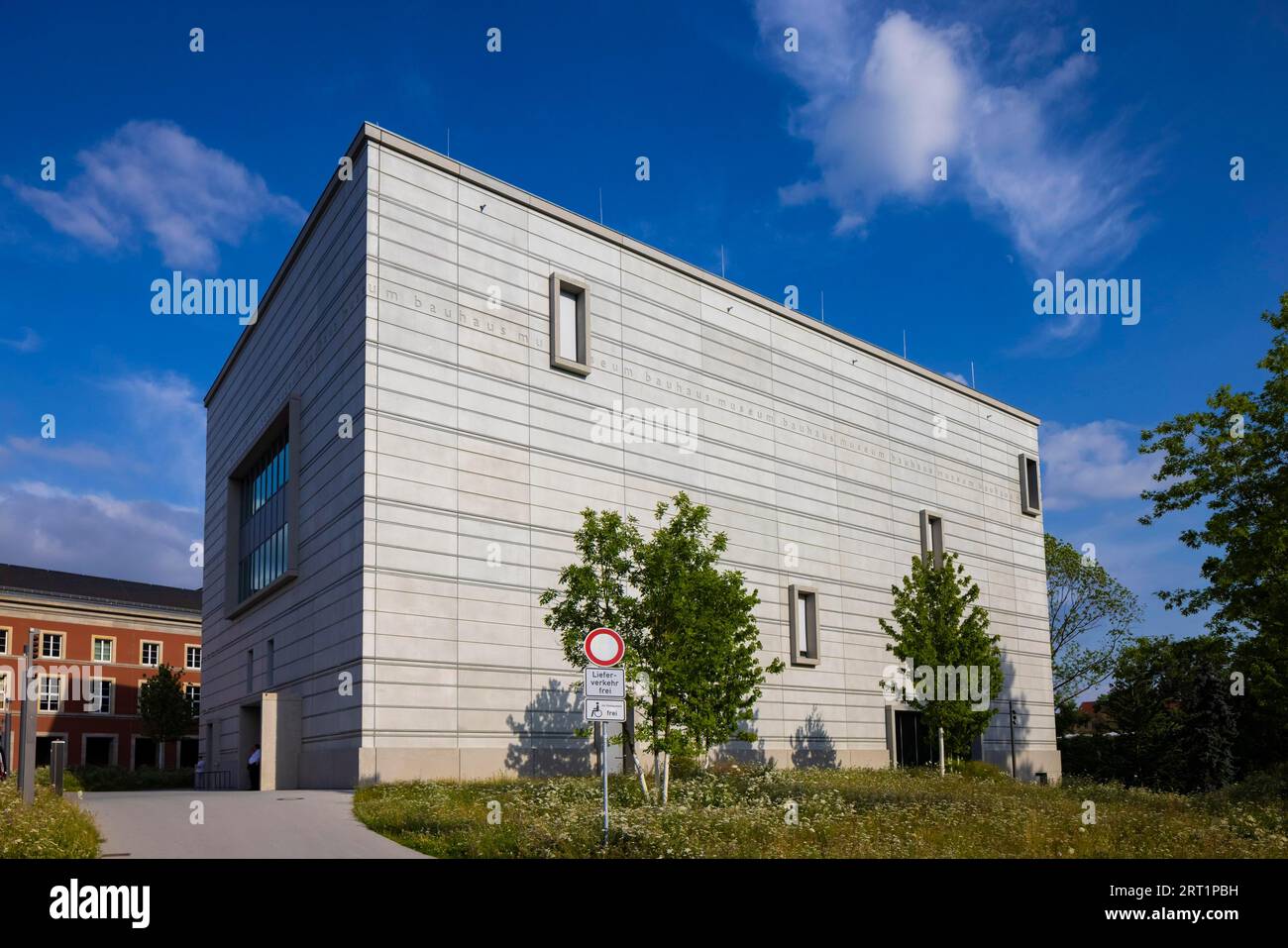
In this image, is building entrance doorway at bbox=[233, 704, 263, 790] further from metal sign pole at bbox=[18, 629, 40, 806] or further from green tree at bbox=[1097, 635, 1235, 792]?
green tree at bbox=[1097, 635, 1235, 792]

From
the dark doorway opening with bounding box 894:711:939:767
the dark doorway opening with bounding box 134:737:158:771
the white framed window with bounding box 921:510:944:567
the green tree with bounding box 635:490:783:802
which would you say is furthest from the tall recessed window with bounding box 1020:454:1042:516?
the dark doorway opening with bounding box 134:737:158:771

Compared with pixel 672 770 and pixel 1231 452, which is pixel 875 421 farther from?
pixel 672 770

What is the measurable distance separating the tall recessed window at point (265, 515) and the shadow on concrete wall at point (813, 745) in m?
19.5

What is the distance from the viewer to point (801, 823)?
653 inches

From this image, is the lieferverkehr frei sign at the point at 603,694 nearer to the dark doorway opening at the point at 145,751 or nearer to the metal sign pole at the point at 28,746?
the metal sign pole at the point at 28,746

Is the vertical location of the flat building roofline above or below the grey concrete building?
above

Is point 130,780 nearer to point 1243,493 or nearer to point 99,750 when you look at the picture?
point 99,750

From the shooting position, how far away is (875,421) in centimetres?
4788

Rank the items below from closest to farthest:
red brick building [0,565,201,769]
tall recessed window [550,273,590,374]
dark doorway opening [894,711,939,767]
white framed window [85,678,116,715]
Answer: tall recessed window [550,273,590,374]
dark doorway opening [894,711,939,767]
red brick building [0,565,201,769]
white framed window [85,678,116,715]

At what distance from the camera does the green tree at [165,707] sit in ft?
193

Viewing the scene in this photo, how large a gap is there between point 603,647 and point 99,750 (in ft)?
215

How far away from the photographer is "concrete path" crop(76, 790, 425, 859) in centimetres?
1384

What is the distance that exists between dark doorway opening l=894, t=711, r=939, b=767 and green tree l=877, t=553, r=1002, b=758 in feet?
21.3

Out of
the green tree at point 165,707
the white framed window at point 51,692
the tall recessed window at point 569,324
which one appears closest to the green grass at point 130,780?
the green tree at point 165,707
